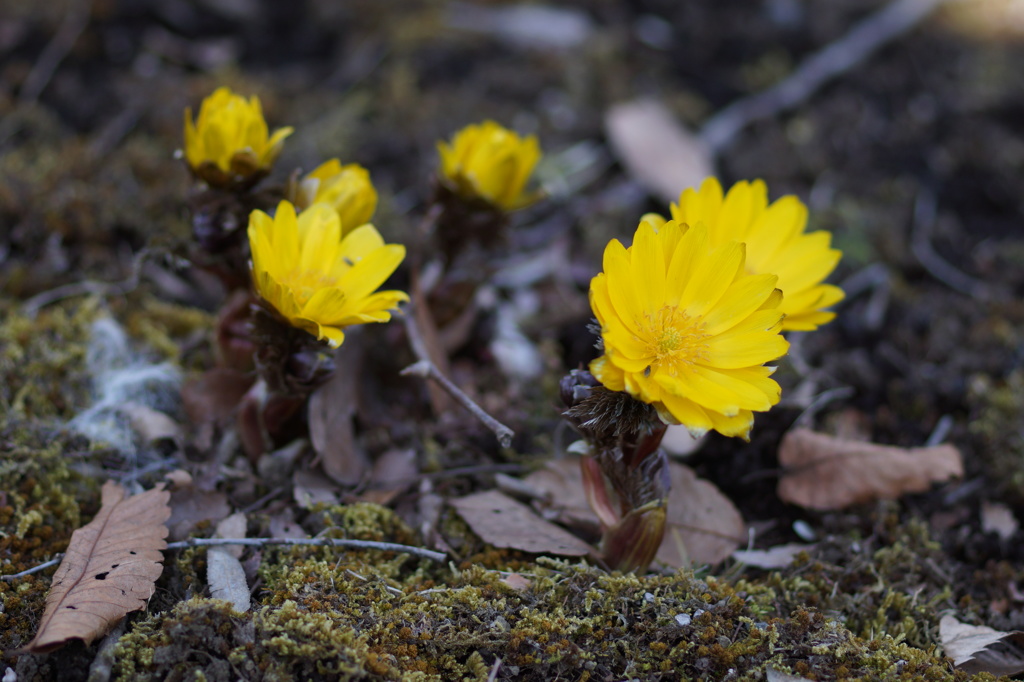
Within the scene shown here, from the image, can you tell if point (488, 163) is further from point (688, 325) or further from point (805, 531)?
point (805, 531)

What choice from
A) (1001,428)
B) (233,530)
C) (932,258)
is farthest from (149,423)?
(932,258)

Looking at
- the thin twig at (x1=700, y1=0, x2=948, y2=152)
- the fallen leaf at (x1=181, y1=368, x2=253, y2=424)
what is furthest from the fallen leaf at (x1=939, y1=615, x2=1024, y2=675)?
the thin twig at (x1=700, y1=0, x2=948, y2=152)

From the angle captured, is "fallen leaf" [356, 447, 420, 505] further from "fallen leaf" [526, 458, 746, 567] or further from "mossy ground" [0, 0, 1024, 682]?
"fallen leaf" [526, 458, 746, 567]

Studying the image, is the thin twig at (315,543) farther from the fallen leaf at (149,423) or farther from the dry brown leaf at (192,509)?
the fallen leaf at (149,423)

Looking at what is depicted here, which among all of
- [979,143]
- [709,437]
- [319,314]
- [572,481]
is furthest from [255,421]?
[979,143]

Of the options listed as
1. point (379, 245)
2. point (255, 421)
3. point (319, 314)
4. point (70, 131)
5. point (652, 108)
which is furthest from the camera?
point (652, 108)

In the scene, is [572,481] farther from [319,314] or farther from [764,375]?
[319,314]

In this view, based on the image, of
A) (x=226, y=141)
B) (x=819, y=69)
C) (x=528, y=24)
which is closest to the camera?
(x=226, y=141)
